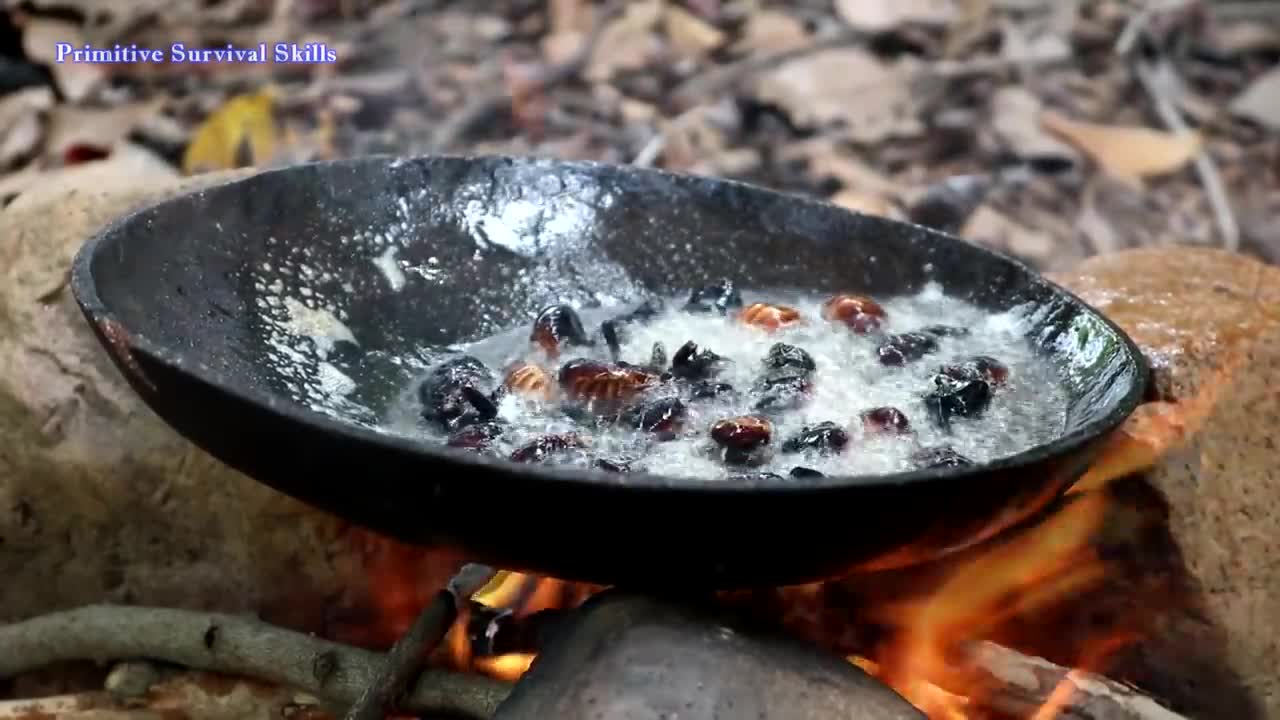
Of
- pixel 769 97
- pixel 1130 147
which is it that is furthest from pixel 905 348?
pixel 1130 147

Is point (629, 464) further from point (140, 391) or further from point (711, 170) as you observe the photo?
point (711, 170)

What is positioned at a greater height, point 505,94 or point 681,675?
point 505,94

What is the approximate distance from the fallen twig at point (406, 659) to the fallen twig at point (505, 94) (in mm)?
2005

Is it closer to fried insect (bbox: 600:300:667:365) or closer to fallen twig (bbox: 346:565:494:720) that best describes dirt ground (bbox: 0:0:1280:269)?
fried insect (bbox: 600:300:667:365)

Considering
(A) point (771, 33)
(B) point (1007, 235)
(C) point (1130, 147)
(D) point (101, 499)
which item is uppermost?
(A) point (771, 33)

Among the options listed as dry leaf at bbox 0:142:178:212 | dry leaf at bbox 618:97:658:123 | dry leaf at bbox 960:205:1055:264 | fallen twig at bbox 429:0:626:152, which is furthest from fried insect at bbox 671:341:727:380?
dry leaf at bbox 618:97:658:123

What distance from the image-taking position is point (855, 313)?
5.47ft

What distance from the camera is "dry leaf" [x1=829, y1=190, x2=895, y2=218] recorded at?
9.88 feet

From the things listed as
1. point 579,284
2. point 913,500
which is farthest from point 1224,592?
Result: point 579,284

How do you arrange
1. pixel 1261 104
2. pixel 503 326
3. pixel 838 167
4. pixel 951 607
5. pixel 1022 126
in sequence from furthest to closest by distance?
pixel 1261 104 < pixel 1022 126 < pixel 838 167 < pixel 503 326 < pixel 951 607

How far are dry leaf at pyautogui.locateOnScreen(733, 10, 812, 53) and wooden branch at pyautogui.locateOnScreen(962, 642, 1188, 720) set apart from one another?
8.14 feet

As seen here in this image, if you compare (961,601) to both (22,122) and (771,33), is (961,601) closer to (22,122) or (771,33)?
(771,33)

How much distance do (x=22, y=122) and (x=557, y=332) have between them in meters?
2.06

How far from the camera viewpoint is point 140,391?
3.89ft
